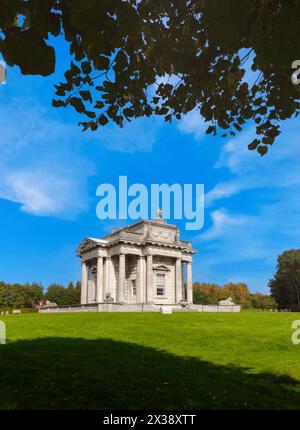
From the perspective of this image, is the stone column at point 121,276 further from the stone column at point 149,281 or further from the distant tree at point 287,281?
the distant tree at point 287,281

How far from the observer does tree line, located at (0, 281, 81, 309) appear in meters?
83.6

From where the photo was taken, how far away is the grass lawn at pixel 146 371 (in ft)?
25.0

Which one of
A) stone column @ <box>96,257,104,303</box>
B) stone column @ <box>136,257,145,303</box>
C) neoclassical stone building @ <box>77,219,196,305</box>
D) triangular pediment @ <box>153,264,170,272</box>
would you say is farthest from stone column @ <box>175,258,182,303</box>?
stone column @ <box>96,257,104,303</box>

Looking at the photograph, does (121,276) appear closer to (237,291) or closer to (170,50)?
(170,50)

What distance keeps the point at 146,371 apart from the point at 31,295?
8374 cm

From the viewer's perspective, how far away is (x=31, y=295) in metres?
88.2

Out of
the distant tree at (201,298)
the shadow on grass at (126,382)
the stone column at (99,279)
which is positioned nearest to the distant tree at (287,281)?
the distant tree at (201,298)

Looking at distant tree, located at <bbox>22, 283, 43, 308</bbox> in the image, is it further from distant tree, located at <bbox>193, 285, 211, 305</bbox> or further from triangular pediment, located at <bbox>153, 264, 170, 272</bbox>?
triangular pediment, located at <bbox>153, 264, 170, 272</bbox>

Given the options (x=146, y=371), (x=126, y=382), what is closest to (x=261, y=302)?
(x=146, y=371)

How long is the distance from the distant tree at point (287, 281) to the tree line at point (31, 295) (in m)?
41.6

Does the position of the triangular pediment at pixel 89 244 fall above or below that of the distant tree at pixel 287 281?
above

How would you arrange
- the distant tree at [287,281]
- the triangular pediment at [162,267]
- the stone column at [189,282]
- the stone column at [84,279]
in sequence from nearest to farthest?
the triangular pediment at [162,267]
the stone column at [189,282]
the stone column at [84,279]
the distant tree at [287,281]
